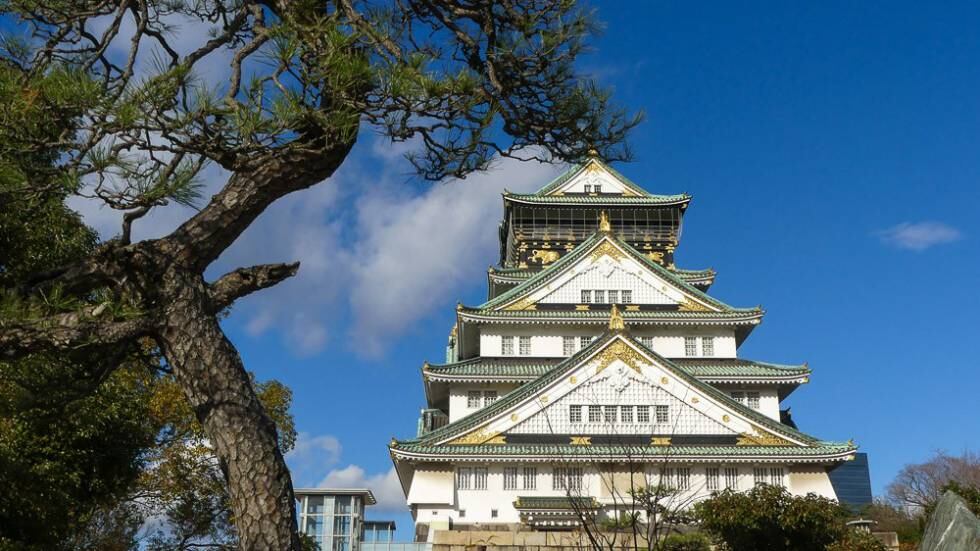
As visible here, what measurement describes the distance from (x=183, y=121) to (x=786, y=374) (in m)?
29.6

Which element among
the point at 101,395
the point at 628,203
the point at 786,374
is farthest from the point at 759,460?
the point at 101,395

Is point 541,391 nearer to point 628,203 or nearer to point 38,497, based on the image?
point 628,203

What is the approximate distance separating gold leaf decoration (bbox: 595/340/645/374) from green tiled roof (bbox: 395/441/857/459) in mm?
2883

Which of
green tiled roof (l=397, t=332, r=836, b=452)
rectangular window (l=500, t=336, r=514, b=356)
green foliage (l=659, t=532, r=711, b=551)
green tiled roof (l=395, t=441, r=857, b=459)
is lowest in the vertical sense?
green foliage (l=659, t=532, r=711, b=551)

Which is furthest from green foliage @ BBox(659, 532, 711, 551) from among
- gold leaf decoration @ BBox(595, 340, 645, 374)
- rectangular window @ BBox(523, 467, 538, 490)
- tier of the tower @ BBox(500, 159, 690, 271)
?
tier of the tower @ BBox(500, 159, 690, 271)

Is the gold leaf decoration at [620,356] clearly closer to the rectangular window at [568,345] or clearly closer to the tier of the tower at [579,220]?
the rectangular window at [568,345]

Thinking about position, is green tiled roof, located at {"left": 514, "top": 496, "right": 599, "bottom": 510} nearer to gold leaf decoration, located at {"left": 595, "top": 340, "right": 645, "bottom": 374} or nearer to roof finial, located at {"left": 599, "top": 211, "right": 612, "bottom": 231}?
gold leaf decoration, located at {"left": 595, "top": 340, "right": 645, "bottom": 374}

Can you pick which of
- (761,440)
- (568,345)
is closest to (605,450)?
(761,440)

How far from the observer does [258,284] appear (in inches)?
233

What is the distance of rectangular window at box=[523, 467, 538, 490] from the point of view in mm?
28922

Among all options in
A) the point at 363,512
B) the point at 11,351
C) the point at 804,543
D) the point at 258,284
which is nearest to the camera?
the point at 11,351

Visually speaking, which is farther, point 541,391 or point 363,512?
point 363,512

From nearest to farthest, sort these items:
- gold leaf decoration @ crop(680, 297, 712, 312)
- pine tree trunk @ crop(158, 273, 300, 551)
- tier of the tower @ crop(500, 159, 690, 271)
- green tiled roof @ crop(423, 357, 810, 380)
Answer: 1. pine tree trunk @ crop(158, 273, 300, 551)
2. green tiled roof @ crop(423, 357, 810, 380)
3. gold leaf decoration @ crop(680, 297, 712, 312)
4. tier of the tower @ crop(500, 159, 690, 271)

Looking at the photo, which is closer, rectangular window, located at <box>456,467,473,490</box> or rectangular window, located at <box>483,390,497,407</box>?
rectangular window, located at <box>456,467,473,490</box>
